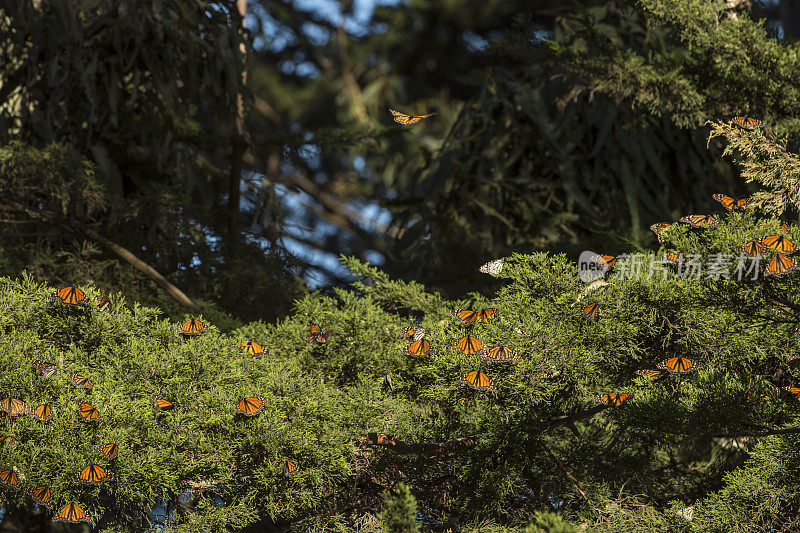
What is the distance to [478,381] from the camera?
2.96 m

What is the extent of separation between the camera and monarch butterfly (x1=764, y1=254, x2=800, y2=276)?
Result: 2.50m

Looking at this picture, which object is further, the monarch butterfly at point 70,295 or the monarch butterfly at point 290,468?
the monarch butterfly at point 70,295

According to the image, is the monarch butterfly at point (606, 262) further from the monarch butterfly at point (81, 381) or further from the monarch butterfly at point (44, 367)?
the monarch butterfly at point (44, 367)

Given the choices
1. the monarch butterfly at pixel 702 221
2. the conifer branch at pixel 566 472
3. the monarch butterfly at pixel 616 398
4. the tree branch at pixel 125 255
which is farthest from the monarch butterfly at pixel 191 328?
the monarch butterfly at pixel 702 221

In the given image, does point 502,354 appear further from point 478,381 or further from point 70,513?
point 70,513

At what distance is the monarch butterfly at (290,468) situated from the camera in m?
2.95

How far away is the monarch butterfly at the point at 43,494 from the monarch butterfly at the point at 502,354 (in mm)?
1523

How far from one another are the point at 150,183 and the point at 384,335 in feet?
6.54

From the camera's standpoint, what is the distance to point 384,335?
3.63 meters

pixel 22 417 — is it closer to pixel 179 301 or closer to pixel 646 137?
pixel 179 301

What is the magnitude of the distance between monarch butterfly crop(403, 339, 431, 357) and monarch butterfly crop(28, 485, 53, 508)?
53.0 inches

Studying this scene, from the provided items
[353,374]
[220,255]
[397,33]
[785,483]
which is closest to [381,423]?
[353,374]

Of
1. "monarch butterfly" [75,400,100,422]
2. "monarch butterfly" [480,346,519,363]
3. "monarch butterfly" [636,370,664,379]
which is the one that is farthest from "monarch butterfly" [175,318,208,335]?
"monarch butterfly" [636,370,664,379]

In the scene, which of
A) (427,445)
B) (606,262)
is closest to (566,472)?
(427,445)
